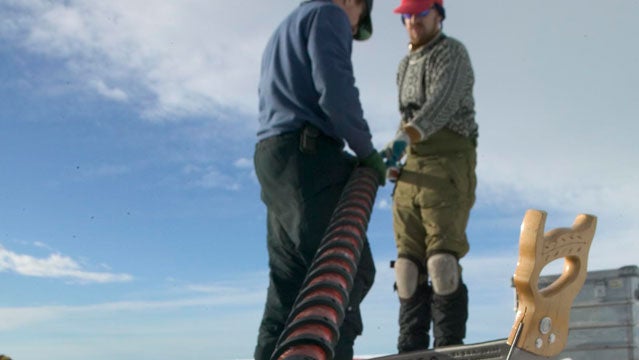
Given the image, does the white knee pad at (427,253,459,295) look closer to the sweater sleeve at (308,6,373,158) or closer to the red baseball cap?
the sweater sleeve at (308,6,373,158)

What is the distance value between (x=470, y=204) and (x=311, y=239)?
5.07 ft

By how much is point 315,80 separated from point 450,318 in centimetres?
171

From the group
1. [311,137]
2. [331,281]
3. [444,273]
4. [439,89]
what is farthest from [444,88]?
[331,281]

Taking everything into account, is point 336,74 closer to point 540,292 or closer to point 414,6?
point 540,292

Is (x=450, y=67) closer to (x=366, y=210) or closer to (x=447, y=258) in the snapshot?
(x=447, y=258)

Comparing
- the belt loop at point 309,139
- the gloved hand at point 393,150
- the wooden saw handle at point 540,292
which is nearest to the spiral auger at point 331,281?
the belt loop at point 309,139

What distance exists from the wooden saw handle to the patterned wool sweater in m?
1.14

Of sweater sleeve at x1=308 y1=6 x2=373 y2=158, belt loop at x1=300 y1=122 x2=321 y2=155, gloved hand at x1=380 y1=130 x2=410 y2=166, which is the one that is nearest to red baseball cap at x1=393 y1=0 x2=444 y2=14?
gloved hand at x1=380 y1=130 x2=410 y2=166

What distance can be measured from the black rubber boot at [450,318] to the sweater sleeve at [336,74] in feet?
4.47

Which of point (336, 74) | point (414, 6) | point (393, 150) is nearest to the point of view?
point (336, 74)

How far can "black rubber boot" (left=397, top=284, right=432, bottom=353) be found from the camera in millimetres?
4082

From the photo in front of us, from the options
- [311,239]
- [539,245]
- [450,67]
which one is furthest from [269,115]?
[450,67]

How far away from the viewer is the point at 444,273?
12.8 ft

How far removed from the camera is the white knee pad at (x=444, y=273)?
3914 millimetres
